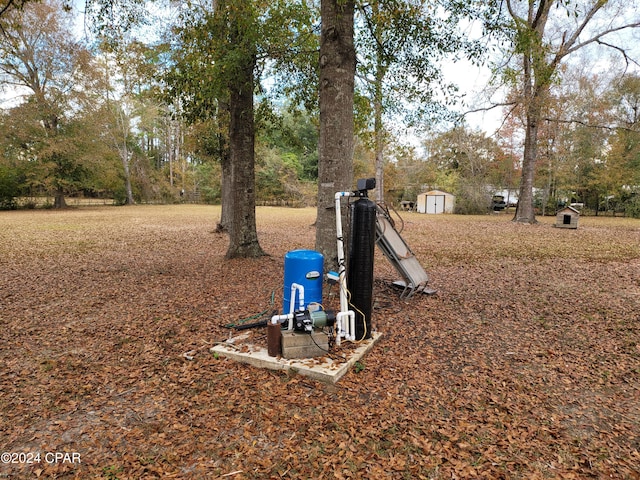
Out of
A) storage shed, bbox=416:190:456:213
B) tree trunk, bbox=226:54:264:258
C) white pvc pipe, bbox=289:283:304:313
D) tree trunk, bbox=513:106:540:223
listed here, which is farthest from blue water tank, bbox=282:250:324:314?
storage shed, bbox=416:190:456:213

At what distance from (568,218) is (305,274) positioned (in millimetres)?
17286

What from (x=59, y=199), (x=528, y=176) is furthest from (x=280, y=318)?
(x=59, y=199)

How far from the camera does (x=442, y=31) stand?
6074mm

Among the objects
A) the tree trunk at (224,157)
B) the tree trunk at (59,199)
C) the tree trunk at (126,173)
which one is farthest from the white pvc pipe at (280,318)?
the tree trunk at (126,173)

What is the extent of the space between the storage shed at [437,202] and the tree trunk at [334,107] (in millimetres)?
27180

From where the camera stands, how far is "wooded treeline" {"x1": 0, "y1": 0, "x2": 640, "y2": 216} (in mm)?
5906

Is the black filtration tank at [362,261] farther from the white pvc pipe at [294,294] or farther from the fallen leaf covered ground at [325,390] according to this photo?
the white pvc pipe at [294,294]

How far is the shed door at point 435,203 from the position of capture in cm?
3011

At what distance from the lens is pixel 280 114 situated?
21797 millimetres

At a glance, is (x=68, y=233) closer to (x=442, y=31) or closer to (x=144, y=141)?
(x=442, y=31)

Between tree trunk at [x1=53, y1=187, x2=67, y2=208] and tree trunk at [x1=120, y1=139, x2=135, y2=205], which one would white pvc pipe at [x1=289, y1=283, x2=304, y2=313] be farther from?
tree trunk at [x1=120, y1=139, x2=135, y2=205]

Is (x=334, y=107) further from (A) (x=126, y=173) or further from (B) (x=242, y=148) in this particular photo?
(A) (x=126, y=173)

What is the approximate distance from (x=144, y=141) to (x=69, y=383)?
4780 centimetres

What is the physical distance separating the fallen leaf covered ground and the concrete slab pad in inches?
3.0
